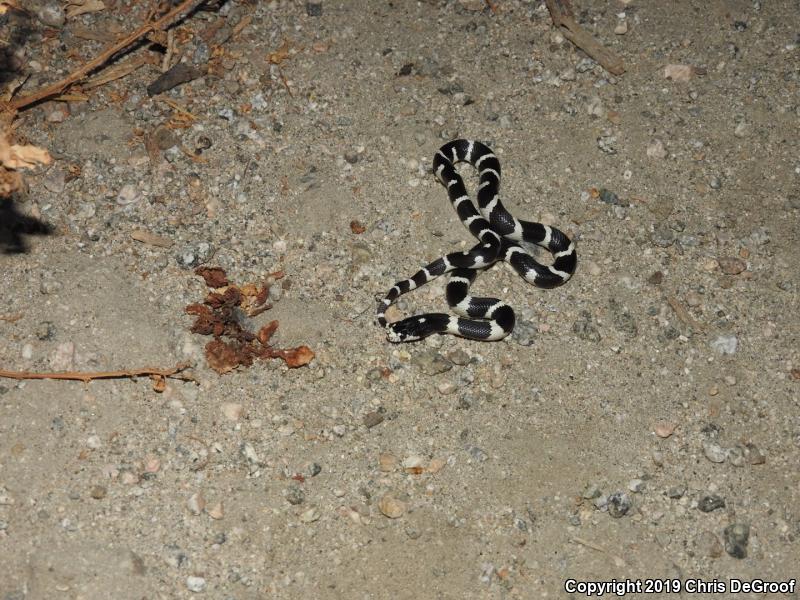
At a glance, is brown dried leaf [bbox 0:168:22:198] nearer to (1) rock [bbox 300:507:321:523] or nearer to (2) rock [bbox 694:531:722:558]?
(1) rock [bbox 300:507:321:523]

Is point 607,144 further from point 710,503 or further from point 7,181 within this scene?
point 7,181

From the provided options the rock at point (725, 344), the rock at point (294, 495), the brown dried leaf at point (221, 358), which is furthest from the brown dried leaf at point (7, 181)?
the rock at point (725, 344)

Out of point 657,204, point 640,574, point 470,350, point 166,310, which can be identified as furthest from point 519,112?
point 640,574

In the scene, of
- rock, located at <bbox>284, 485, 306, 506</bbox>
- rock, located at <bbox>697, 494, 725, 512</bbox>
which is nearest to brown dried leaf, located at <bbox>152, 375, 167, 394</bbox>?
rock, located at <bbox>284, 485, 306, 506</bbox>

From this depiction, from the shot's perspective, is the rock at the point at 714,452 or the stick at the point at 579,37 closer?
the rock at the point at 714,452

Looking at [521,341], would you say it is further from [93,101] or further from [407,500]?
[93,101]

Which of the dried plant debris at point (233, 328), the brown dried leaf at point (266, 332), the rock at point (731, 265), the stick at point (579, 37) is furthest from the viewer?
the stick at point (579, 37)

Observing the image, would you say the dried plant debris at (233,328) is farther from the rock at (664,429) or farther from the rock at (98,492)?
the rock at (664,429)
